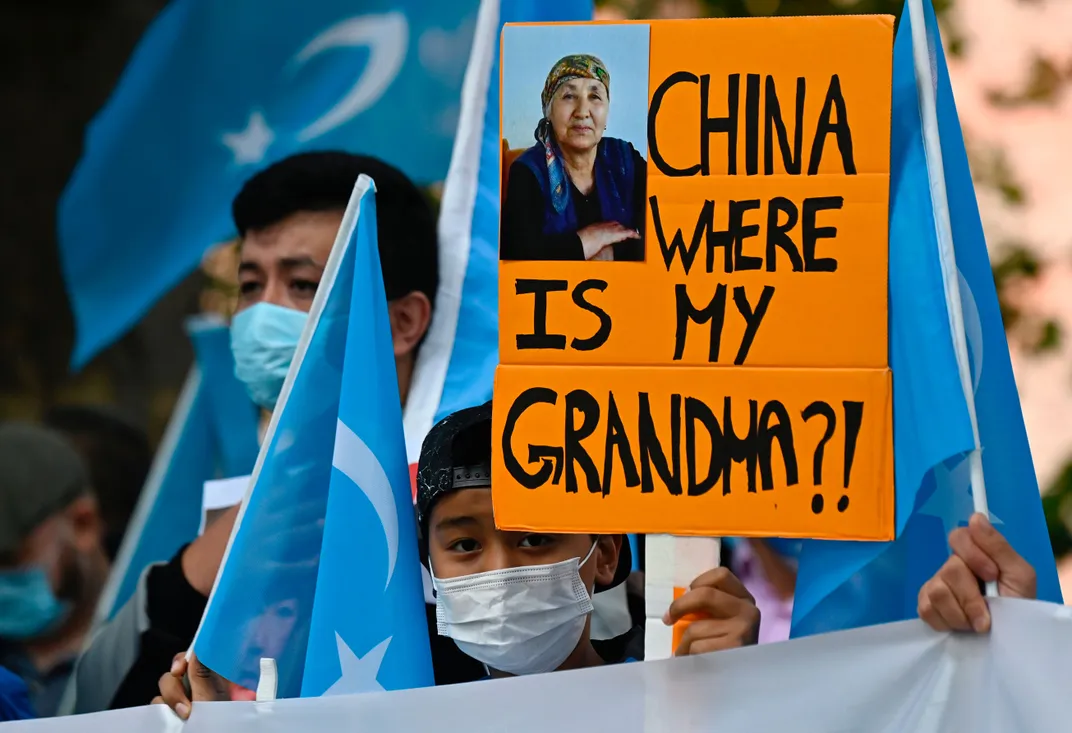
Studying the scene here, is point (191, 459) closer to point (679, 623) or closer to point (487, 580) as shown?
point (487, 580)

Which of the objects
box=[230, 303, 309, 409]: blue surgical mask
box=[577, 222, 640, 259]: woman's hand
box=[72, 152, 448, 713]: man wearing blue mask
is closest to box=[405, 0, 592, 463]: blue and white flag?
box=[72, 152, 448, 713]: man wearing blue mask

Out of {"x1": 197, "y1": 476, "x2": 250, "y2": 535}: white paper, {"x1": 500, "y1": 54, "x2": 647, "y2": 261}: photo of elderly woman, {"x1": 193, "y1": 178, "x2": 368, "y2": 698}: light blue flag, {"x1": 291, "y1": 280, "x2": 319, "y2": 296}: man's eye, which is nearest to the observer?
{"x1": 500, "y1": 54, "x2": 647, "y2": 261}: photo of elderly woman

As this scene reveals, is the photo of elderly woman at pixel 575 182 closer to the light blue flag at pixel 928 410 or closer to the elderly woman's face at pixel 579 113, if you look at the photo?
the elderly woman's face at pixel 579 113

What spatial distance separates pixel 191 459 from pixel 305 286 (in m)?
1.35

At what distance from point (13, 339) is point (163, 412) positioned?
2.72ft

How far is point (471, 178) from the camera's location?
3.96 metres

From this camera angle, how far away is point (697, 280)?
2377 millimetres

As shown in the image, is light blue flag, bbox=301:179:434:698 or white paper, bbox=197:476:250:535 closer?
light blue flag, bbox=301:179:434:698

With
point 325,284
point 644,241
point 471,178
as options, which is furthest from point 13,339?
point 644,241

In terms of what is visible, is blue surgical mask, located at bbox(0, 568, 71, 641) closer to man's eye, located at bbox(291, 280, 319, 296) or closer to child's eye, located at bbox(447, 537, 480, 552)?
man's eye, located at bbox(291, 280, 319, 296)

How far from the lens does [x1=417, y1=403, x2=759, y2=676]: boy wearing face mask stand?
259 centimetres

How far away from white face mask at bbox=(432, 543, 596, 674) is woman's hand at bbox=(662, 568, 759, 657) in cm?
34

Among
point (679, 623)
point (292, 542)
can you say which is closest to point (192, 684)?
point (292, 542)

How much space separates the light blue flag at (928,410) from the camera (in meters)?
2.30
